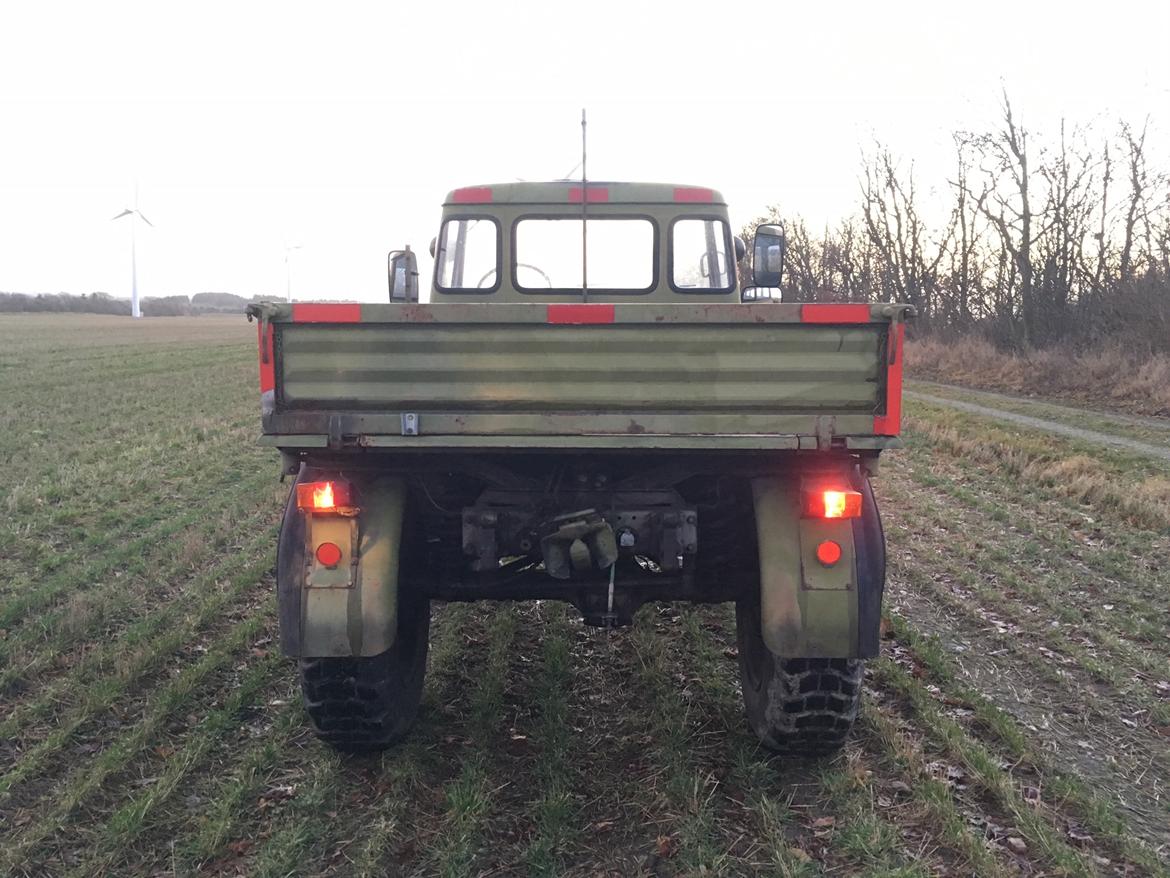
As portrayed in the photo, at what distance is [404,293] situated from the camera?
5.58 meters

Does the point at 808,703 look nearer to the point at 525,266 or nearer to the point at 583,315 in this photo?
the point at 583,315

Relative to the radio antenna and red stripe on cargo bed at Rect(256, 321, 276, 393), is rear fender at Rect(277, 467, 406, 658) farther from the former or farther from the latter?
the radio antenna

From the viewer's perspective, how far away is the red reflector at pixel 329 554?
12.6ft

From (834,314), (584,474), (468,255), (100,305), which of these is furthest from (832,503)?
(100,305)

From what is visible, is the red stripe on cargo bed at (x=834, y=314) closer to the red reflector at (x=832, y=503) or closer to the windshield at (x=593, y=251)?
the red reflector at (x=832, y=503)

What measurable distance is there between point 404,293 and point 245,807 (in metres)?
2.89

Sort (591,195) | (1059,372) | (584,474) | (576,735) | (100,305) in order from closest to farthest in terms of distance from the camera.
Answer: (584,474)
(576,735)
(591,195)
(1059,372)
(100,305)

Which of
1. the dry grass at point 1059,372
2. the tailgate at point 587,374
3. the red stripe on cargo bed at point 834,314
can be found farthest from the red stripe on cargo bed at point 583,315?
the dry grass at point 1059,372

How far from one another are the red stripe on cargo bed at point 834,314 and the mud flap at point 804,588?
Result: 74 cm

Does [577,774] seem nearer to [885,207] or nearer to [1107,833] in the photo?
[1107,833]

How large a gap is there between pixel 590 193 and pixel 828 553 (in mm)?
Result: 2919

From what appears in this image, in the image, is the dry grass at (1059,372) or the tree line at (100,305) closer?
the dry grass at (1059,372)

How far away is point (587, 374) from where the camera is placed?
3.67 metres

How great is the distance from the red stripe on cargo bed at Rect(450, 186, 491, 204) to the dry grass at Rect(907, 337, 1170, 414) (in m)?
13.6
